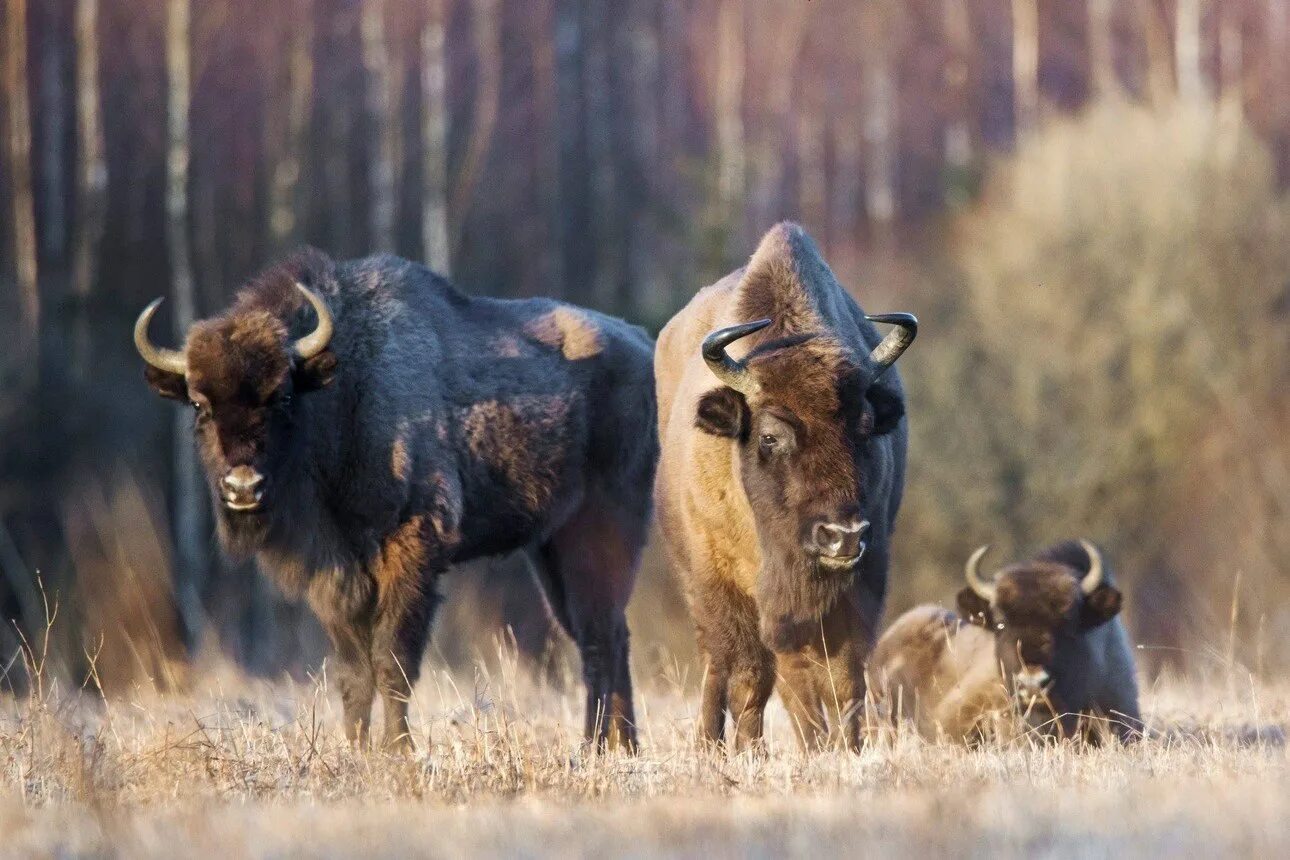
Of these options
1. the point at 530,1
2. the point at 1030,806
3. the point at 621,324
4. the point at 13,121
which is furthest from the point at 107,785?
the point at 530,1

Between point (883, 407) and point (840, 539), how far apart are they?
75 centimetres

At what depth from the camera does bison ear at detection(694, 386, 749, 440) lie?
7.91 metres

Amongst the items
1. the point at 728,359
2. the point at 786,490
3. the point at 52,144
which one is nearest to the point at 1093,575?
the point at 786,490

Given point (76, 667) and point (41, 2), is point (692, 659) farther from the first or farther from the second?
point (41, 2)

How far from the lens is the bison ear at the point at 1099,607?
410 inches

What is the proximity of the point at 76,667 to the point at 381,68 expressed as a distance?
10578 millimetres

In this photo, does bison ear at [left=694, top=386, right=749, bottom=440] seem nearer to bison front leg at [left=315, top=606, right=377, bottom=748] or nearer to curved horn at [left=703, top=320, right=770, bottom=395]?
curved horn at [left=703, top=320, right=770, bottom=395]

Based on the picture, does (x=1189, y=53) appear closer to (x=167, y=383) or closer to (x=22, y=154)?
(x=22, y=154)

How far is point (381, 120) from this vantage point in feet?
86.5

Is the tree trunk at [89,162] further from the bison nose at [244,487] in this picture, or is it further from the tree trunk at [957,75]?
the tree trunk at [957,75]

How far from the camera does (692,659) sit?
20.8 metres

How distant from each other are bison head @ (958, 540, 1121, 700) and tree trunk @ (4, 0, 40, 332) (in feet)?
51.8

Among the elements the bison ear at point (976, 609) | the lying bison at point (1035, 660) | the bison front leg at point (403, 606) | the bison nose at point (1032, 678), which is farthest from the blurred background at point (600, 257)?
the bison front leg at point (403, 606)

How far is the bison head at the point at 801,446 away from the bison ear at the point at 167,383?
3.11 metres
